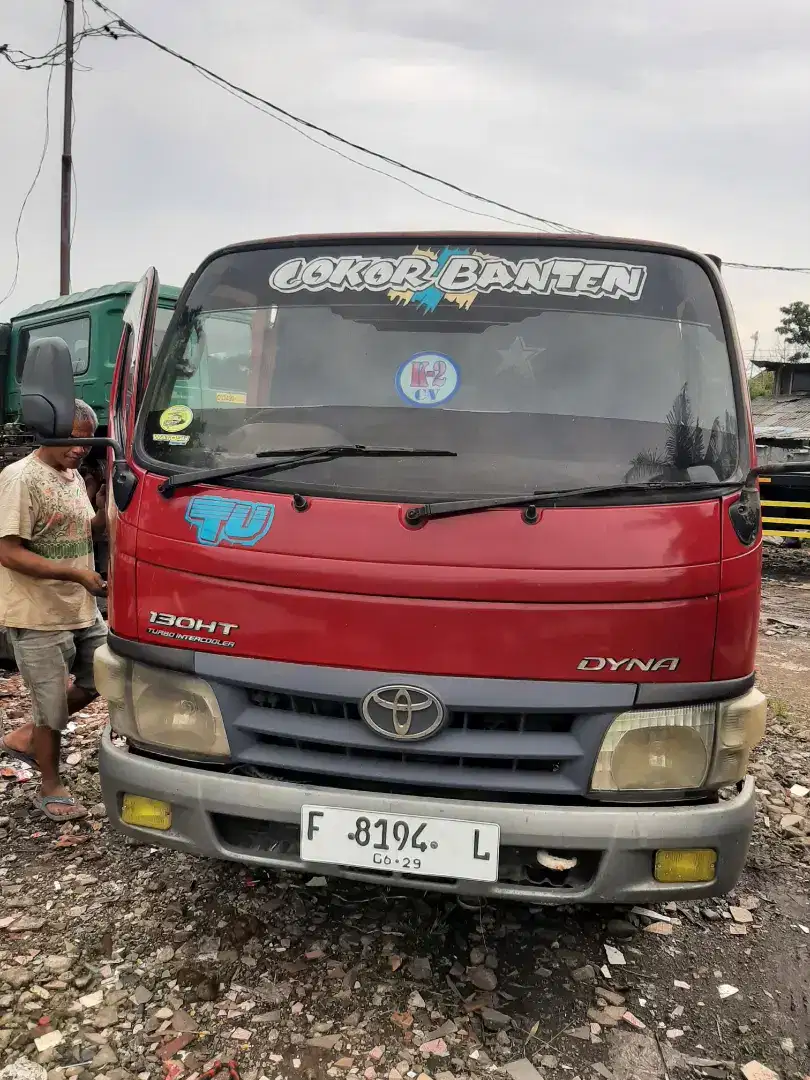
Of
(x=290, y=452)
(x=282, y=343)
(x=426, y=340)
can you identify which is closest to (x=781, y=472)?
(x=426, y=340)

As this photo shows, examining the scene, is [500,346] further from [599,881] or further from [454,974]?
[454,974]

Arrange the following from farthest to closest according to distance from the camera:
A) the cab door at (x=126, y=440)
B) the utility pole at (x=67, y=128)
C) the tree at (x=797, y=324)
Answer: the tree at (x=797, y=324)
the utility pole at (x=67, y=128)
the cab door at (x=126, y=440)

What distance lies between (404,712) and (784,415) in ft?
47.7

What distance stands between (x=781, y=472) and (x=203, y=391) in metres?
1.76

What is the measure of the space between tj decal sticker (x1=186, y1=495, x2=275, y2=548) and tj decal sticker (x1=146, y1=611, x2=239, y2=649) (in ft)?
0.69

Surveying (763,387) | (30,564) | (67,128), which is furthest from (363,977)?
(763,387)

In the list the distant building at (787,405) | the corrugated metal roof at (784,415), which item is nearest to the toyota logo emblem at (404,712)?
the distant building at (787,405)

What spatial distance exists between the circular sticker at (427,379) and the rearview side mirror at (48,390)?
1.02 m

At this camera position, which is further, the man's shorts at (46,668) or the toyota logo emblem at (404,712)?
the man's shorts at (46,668)

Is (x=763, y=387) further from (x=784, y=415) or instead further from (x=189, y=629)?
(x=189, y=629)

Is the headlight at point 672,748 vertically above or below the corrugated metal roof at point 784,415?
below

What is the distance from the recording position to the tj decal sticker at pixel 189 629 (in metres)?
2.21

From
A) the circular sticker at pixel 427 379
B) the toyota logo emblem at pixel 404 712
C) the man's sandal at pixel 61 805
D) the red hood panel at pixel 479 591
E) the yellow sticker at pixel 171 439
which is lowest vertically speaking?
the man's sandal at pixel 61 805

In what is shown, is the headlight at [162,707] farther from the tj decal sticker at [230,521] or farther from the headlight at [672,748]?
the headlight at [672,748]
